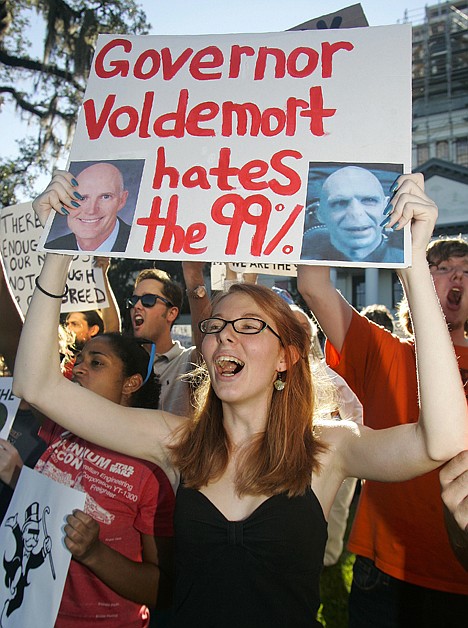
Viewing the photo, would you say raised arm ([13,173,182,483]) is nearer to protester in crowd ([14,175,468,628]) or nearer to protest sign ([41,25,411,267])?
protester in crowd ([14,175,468,628])

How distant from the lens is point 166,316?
3943 mm

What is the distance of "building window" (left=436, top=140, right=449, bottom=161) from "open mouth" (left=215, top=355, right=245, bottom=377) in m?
48.7

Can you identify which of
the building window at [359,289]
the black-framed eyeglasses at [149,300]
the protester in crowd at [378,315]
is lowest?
the black-framed eyeglasses at [149,300]

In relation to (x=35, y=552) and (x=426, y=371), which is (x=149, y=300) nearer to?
(x=35, y=552)

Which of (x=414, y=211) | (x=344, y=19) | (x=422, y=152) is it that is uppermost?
(x=422, y=152)

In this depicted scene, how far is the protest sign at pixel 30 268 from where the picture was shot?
453 cm

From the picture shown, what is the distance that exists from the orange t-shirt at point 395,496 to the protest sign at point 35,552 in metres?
1.19

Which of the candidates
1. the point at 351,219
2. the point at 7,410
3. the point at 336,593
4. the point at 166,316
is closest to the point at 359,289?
the point at 336,593

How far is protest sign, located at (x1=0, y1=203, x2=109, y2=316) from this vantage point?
453 cm

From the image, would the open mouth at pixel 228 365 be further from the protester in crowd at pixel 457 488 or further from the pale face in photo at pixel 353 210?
the protester in crowd at pixel 457 488

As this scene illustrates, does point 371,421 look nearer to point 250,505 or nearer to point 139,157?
point 250,505

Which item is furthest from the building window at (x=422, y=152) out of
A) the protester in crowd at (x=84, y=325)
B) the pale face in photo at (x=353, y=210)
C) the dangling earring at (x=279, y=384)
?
the pale face in photo at (x=353, y=210)

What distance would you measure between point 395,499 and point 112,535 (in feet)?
3.60

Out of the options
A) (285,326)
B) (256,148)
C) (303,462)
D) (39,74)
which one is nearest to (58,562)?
(303,462)
